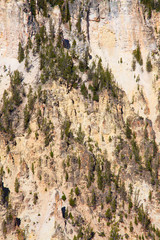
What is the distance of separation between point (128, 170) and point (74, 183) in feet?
19.4

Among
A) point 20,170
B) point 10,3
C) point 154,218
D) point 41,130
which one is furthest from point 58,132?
point 10,3

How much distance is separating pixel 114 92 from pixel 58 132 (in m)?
8.34

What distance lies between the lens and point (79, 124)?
43906 mm

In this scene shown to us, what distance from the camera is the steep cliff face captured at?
126 feet

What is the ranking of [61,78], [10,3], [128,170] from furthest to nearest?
[10,3], [61,78], [128,170]

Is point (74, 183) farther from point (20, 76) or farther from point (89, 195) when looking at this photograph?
point (20, 76)

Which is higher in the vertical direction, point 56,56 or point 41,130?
point 56,56

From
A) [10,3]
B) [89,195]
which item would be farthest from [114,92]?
[10,3]

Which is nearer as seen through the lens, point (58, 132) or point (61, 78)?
point (58, 132)

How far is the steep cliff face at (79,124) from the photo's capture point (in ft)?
126

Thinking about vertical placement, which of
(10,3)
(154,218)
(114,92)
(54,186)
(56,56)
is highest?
(10,3)

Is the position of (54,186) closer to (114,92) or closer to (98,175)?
(98,175)

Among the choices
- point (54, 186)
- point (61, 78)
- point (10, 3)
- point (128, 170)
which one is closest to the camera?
point (54, 186)

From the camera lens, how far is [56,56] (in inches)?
1841
